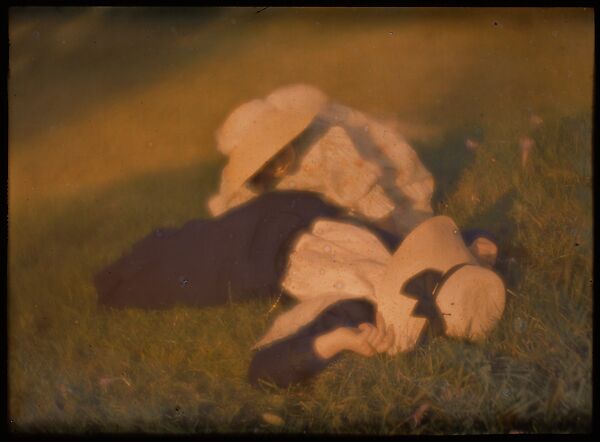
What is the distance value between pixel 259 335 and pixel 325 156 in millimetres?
557

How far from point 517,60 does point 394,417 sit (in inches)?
43.3

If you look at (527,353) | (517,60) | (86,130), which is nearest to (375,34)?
(517,60)

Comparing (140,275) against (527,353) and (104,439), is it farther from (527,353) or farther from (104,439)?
(527,353)

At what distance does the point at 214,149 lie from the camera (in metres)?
2.10

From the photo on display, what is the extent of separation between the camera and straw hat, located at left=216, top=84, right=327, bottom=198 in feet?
6.84

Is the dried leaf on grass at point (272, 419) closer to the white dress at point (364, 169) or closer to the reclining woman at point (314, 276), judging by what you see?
the reclining woman at point (314, 276)

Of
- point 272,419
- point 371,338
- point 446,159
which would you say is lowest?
point 272,419

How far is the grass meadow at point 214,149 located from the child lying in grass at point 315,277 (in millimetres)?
55

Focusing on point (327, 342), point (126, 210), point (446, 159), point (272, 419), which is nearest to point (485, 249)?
point (446, 159)

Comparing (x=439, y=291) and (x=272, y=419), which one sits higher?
(x=439, y=291)

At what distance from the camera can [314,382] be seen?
204 cm

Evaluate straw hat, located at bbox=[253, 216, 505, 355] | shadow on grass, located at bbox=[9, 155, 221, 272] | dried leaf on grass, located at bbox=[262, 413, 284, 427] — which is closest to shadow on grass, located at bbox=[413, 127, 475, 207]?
straw hat, located at bbox=[253, 216, 505, 355]

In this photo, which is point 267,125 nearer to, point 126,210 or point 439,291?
point 126,210

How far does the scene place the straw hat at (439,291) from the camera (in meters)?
2.03
